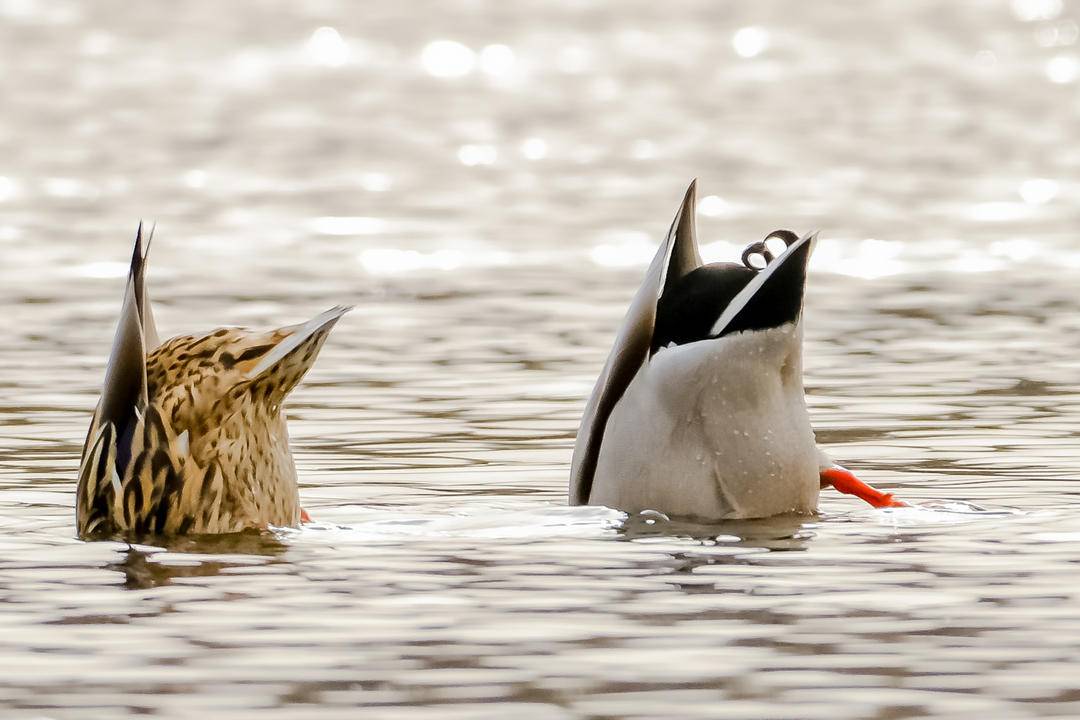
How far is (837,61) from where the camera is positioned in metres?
37.7

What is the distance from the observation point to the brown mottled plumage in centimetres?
977

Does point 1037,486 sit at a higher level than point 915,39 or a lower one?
lower

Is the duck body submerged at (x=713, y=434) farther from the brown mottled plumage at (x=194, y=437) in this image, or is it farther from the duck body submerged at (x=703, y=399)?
the brown mottled plumage at (x=194, y=437)

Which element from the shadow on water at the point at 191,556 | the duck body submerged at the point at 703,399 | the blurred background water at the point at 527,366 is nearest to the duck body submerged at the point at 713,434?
the duck body submerged at the point at 703,399

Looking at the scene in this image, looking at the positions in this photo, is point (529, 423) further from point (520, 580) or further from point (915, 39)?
point (915, 39)

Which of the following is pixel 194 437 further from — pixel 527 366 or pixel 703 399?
pixel 527 366

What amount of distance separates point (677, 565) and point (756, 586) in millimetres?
464

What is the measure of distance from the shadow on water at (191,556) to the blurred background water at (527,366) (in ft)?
0.08

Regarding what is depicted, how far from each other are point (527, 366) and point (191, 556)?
533 cm

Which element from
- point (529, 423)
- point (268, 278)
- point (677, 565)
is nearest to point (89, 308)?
point (268, 278)

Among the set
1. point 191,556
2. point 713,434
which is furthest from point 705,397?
point 191,556

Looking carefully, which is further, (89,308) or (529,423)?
(89,308)

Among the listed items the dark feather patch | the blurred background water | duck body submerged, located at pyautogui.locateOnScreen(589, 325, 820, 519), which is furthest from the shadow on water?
the dark feather patch

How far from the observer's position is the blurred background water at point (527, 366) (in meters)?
7.82
